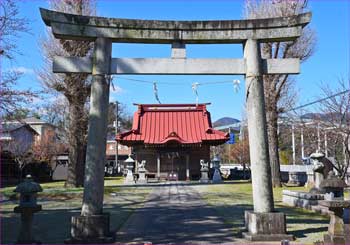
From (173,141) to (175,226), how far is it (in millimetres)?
19637

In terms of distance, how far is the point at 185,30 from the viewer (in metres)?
8.97

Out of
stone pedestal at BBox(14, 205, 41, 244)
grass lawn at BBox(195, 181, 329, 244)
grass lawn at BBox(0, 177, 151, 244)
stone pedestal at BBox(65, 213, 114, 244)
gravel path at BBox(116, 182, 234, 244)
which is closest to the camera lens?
stone pedestal at BBox(14, 205, 41, 244)

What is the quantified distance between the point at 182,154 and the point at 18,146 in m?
14.1

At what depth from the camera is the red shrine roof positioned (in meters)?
30.0

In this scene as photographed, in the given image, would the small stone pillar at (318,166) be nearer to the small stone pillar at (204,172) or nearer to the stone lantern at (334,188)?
the stone lantern at (334,188)

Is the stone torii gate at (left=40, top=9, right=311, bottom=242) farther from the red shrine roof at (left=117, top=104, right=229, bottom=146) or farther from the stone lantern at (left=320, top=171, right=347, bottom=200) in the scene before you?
the red shrine roof at (left=117, top=104, right=229, bottom=146)

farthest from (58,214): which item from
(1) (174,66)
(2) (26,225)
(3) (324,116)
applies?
(3) (324,116)

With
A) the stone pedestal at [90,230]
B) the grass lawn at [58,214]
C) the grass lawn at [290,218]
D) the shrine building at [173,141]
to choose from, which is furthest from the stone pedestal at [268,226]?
the shrine building at [173,141]

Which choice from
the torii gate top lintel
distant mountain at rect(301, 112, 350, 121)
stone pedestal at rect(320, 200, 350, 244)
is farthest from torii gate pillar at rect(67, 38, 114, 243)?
distant mountain at rect(301, 112, 350, 121)

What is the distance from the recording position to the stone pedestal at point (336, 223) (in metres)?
7.64

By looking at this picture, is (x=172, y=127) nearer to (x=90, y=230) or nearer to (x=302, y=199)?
(x=302, y=199)

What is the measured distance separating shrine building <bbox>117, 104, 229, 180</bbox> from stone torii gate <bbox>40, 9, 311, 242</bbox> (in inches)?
817

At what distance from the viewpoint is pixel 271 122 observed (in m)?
20.7

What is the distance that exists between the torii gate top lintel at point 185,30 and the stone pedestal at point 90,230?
417 cm
